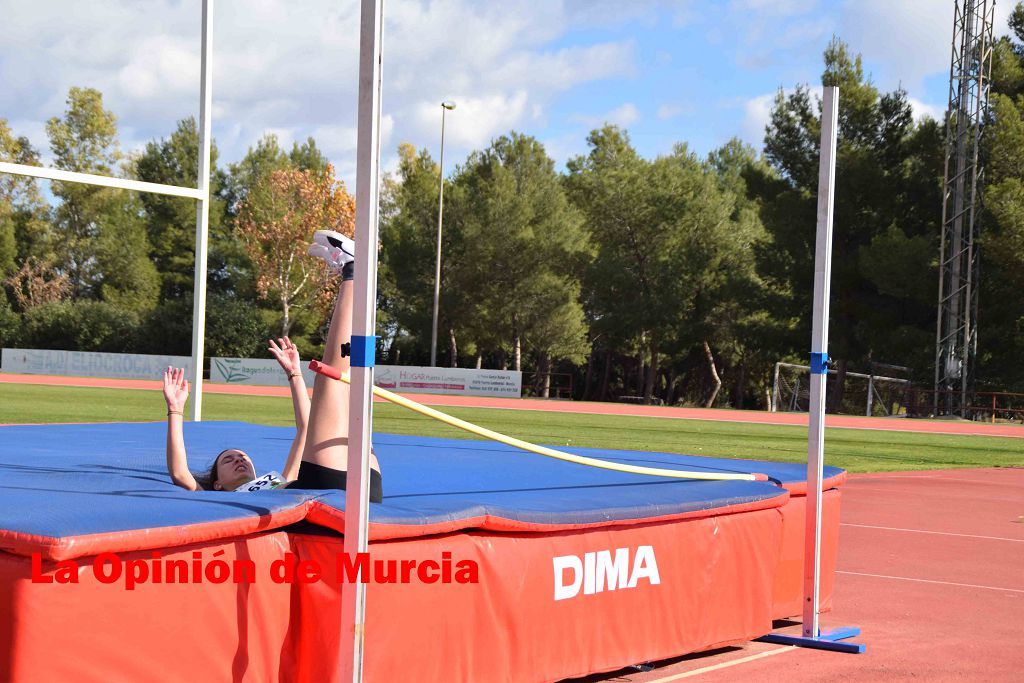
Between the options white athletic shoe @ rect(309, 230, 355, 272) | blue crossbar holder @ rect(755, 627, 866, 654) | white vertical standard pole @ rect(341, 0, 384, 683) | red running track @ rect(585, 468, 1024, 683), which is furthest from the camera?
blue crossbar holder @ rect(755, 627, 866, 654)

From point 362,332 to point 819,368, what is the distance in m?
2.42

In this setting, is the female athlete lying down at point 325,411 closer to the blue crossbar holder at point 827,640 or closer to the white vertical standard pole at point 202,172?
the blue crossbar holder at point 827,640

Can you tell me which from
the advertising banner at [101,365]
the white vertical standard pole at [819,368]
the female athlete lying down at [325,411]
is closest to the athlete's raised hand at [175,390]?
the female athlete lying down at [325,411]

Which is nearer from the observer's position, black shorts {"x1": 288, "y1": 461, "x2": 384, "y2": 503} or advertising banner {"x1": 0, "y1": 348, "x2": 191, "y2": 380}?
black shorts {"x1": 288, "y1": 461, "x2": 384, "y2": 503}

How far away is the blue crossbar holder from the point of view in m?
4.57

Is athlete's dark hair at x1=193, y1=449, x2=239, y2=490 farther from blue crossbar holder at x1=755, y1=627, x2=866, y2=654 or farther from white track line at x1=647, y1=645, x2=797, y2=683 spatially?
blue crossbar holder at x1=755, y1=627, x2=866, y2=654

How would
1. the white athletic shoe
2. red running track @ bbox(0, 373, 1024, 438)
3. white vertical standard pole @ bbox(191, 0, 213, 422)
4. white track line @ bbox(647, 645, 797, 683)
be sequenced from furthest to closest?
red running track @ bbox(0, 373, 1024, 438) → white vertical standard pole @ bbox(191, 0, 213, 422) → white track line @ bbox(647, 645, 797, 683) → the white athletic shoe

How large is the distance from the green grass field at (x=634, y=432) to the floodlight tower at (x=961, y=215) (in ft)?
26.3

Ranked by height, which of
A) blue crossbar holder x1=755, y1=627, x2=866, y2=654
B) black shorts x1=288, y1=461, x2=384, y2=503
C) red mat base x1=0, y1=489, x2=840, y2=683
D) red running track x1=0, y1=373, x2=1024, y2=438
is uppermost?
black shorts x1=288, y1=461, x2=384, y2=503

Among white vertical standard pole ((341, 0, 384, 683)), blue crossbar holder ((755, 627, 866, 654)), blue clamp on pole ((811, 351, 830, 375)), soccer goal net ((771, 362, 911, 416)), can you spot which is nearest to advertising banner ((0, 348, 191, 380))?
soccer goal net ((771, 362, 911, 416))

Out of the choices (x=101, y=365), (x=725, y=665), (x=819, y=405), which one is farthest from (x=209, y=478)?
(x=101, y=365)

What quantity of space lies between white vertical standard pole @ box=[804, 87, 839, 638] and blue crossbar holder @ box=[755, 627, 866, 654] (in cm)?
4

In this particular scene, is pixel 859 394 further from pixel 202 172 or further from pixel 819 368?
pixel 819 368

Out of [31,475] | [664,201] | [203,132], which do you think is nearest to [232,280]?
[664,201]
